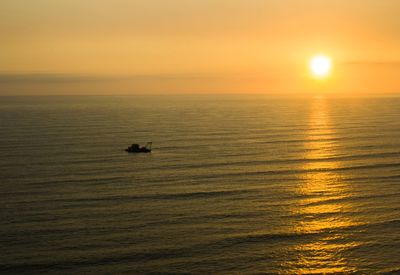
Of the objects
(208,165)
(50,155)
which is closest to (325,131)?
(208,165)

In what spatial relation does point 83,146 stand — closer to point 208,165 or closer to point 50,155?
point 50,155

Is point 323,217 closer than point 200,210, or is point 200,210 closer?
point 323,217

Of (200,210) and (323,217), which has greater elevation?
(323,217)
